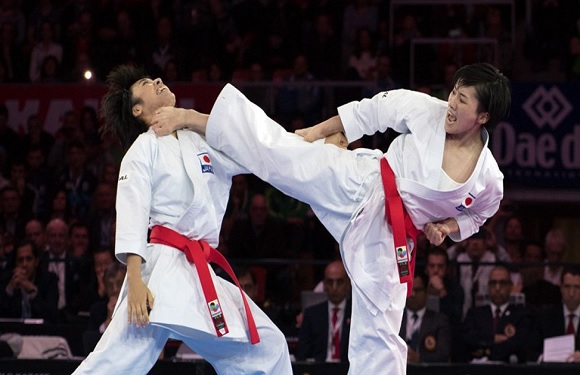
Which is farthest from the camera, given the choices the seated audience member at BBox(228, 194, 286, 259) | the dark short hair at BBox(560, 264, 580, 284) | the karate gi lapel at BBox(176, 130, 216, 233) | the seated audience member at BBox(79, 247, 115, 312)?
the seated audience member at BBox(228, 194, 286, 259)

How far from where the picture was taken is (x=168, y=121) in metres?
4.50

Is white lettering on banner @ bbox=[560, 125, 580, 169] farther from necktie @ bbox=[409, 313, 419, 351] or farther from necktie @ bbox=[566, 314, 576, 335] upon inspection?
necktie @ bbox=[409, 313, 419, 351]

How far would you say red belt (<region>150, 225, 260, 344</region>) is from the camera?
4289 mm

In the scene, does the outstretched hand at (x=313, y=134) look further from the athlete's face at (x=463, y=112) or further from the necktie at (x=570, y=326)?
the necktie at (x=570, y=326)

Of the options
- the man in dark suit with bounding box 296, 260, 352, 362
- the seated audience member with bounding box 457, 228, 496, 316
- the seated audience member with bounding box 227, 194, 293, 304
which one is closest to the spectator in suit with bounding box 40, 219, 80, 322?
the seated audience member with bounding box 227, 194, 293, 304

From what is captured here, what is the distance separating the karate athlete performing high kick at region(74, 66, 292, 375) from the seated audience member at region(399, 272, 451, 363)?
95.8 inches

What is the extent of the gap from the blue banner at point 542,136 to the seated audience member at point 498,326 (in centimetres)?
201

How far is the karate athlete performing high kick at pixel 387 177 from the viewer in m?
4.27

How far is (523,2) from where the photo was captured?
10.7m

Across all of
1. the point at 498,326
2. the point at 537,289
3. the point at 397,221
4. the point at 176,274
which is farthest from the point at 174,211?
the point at 537,289

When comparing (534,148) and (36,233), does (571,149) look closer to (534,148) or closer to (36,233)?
(534,148)

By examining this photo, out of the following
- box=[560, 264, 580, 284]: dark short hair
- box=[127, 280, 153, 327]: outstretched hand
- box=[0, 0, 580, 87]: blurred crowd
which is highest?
box=[0, 0, 580, 87]: blurred crowd

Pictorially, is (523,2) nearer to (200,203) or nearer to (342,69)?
(342,69)

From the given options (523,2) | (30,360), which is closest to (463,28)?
(523,2)
